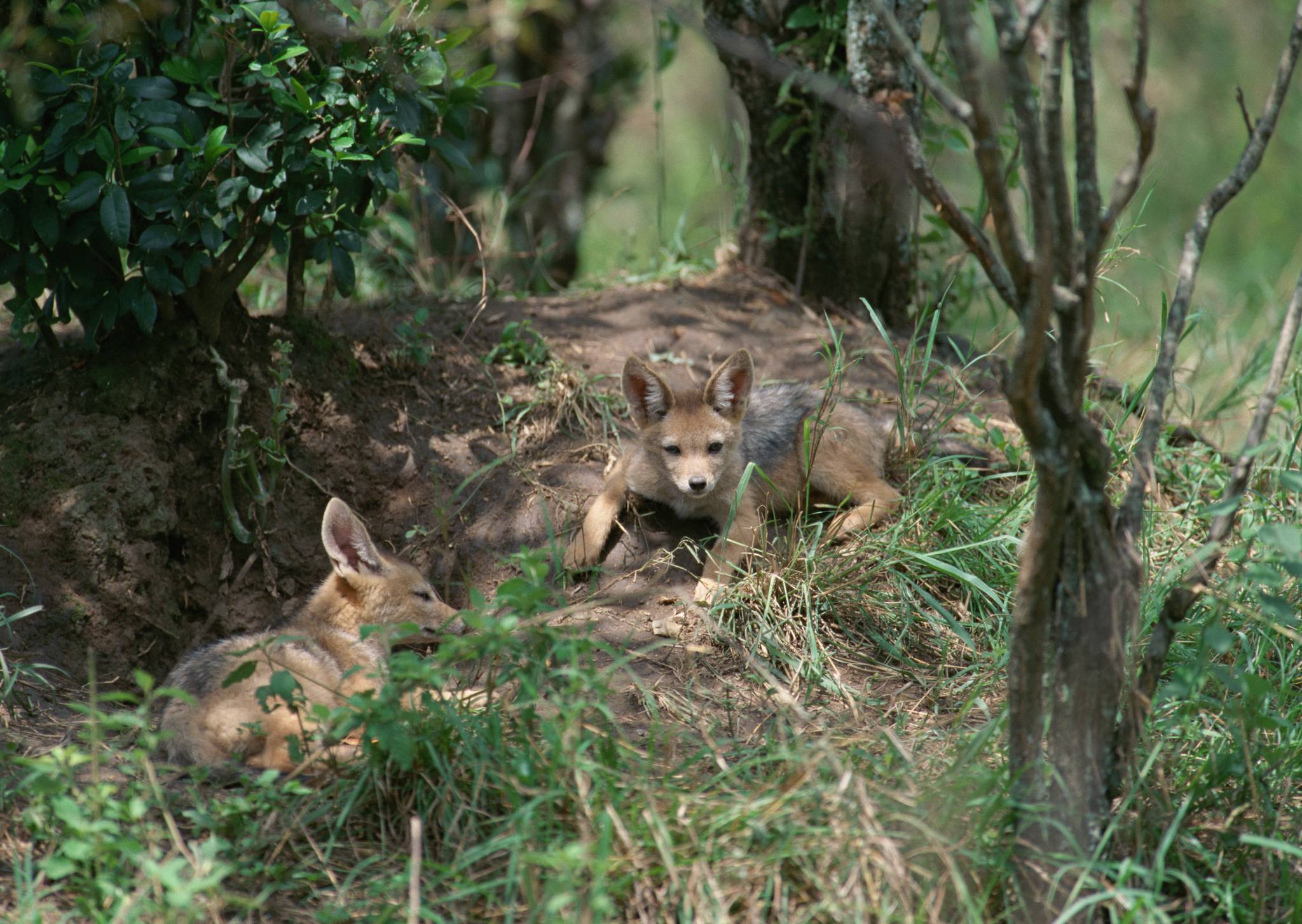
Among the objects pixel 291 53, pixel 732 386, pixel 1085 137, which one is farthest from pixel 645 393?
pixel 1085 137

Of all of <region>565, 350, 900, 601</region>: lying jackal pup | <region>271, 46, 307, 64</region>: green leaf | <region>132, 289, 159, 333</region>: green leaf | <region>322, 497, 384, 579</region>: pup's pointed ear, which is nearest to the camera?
<region>271, 46, 307, 64</region>: green leaf

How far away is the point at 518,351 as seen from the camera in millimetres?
5590

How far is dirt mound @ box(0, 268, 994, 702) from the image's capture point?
443cm

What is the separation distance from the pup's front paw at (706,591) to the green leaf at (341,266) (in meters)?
1.92

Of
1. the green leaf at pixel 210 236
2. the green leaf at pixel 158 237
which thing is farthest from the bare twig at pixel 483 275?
the green leaf at pixel 158 237

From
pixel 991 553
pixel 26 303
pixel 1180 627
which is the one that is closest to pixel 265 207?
pixel 26 303

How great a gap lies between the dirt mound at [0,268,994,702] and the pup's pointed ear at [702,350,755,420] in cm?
58

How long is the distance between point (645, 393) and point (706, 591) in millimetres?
1059

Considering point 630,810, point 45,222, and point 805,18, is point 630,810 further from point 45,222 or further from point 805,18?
point 805,18

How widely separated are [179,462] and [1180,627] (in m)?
3.87

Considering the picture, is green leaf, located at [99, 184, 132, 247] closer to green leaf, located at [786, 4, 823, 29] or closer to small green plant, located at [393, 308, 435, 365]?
small green plant, located at [393, 308, 435, 365]

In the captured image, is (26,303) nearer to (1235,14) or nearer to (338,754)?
(338,754)

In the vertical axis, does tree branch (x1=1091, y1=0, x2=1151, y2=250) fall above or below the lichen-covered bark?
above

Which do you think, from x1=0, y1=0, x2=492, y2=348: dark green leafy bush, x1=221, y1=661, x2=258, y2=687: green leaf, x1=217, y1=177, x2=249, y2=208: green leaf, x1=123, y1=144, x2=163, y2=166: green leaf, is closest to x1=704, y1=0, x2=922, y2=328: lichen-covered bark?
x1=0, y1=0, x2=492, y2=348: dark green leafy bush
